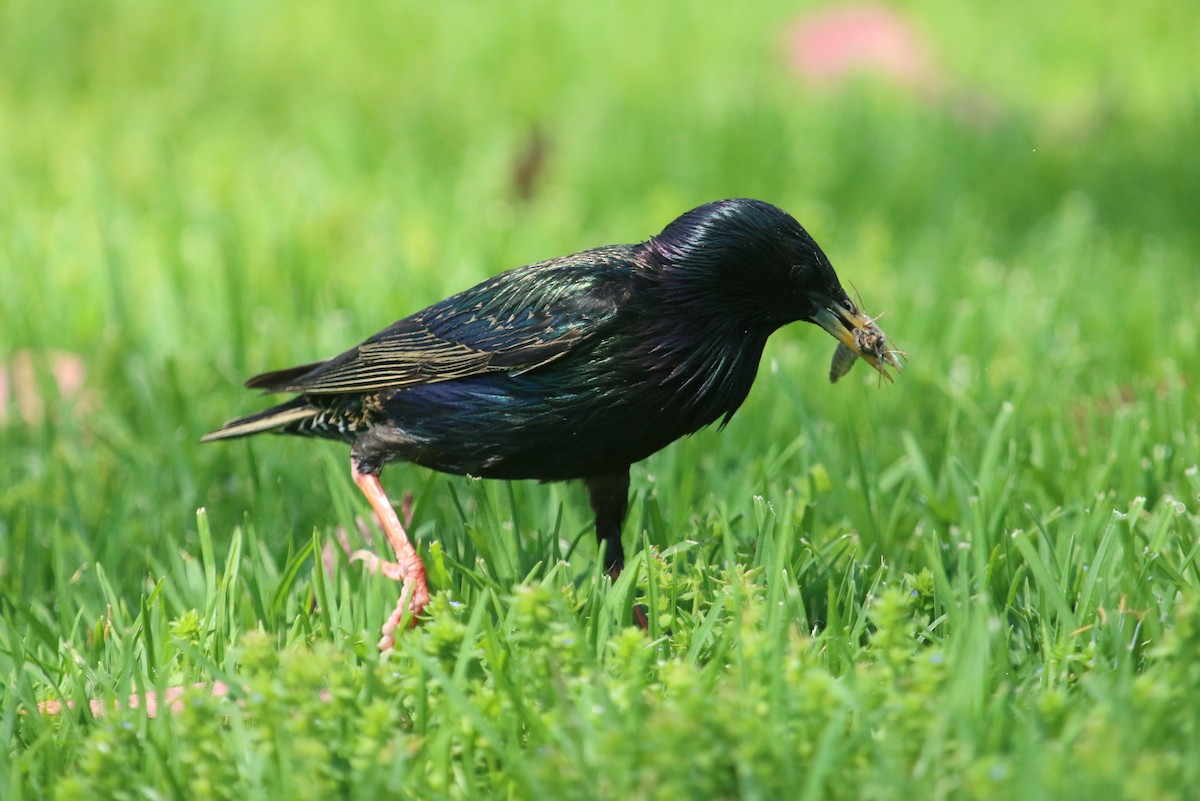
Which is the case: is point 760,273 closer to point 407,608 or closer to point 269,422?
point 407,608

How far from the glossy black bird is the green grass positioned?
0.55 feet

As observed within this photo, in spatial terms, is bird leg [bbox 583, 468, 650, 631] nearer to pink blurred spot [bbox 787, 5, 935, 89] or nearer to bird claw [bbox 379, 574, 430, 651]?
bird claw [bbox 379, 574, 430, 651]

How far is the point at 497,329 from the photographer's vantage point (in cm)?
349

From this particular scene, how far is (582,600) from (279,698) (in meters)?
0.81

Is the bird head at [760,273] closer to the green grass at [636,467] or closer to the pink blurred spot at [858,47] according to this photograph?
the green grass at [636,467]

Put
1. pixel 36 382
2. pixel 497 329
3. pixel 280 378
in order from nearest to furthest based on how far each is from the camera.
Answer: pixel 497 329 → pixel 280 378 → pixel 36 382

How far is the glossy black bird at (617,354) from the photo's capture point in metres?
3.24

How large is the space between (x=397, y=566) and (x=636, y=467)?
1.07m

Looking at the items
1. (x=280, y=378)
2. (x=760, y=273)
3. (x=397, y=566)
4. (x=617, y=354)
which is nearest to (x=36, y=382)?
(x=280, y=378)

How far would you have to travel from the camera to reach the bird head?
323 cm

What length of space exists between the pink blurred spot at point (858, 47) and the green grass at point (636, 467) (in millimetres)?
190

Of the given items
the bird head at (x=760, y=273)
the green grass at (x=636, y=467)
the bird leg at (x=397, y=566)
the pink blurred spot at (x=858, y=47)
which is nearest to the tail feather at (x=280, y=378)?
the green grass at (x=636, y=467)

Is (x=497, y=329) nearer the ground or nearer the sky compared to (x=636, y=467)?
nearer the sky

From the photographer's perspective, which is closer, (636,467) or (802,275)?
(802,275)
